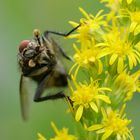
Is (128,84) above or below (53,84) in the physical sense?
below

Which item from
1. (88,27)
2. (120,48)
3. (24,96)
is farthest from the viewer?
(24,96)

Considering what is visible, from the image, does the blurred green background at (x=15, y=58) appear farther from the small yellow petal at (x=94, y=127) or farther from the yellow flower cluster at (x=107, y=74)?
the small yellow petal at (x=94, y=127)

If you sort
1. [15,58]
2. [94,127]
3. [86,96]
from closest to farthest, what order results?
[94,127], [86,96], [15,58]

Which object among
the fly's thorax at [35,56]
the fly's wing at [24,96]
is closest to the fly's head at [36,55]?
the fly's thorax at [35,56]

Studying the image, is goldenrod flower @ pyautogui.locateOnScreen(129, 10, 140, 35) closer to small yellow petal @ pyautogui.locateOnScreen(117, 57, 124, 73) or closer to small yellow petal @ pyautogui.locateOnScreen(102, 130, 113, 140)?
small yellow petal @ pyautogui.locateOnScreen(117, 57, 124, 73)

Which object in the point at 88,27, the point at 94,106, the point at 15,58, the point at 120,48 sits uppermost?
Result: the point at 15,58

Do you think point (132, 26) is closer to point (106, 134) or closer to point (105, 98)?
point (105, 98)

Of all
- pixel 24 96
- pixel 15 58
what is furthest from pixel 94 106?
pixel 15 58
